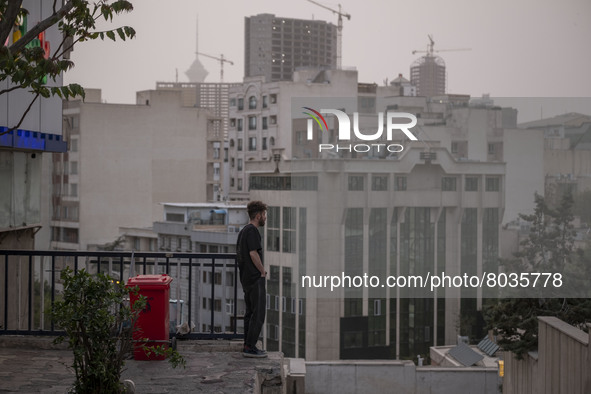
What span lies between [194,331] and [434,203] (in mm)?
43139

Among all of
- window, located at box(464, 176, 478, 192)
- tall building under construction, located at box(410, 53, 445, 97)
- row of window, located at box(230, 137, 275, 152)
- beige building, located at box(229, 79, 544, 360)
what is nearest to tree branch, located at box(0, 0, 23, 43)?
beige building, located at box(229, 79, 544, 360)

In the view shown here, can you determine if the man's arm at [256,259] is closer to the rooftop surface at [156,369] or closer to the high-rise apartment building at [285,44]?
the rooftop surface at [156,369]

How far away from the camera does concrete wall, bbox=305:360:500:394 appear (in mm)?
24094

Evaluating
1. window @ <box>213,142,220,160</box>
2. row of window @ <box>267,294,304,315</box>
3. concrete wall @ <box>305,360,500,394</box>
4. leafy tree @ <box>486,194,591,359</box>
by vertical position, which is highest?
window @ <box>213,142,220,160</box>

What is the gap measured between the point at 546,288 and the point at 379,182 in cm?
2433

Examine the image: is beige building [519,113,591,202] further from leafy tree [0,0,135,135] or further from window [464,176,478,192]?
leafy tree [0,0,135,135]

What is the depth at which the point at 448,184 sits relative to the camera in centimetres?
4916

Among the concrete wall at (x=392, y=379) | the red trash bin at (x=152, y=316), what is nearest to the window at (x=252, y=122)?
the concrete wall at (x=392, y=379)

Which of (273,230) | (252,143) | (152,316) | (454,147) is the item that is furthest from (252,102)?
(152,316)

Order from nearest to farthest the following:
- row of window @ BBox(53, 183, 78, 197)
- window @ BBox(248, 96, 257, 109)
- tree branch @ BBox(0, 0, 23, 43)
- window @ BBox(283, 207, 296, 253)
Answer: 1. tree branch @ BBox(0, 0, 23, 43)
2. window @ BBox(283, 207, 296, 253)
3. row of window @ BBox(53, 183, 78, 197)
4. window @ BBox(248, 96, 257, 109)

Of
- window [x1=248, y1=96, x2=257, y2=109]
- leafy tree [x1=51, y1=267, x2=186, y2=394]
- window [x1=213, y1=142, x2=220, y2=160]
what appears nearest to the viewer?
leafy tree [x1=51, y1=267, x2=186, y2=394]

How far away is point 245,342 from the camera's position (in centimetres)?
790

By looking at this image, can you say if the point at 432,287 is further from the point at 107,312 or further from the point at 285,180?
the point at 107,312

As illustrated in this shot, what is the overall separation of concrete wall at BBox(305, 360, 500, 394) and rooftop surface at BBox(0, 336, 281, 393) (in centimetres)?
1577
